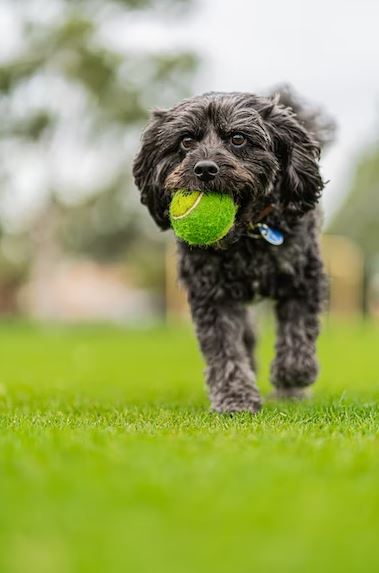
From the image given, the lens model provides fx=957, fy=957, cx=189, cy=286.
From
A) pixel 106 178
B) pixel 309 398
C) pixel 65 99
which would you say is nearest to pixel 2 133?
pixel 65 99

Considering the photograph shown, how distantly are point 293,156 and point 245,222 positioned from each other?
1.68 feet

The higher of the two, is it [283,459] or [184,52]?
[184,52]

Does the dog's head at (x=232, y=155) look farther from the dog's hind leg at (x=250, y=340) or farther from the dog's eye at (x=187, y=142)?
the dog's hind leg at (x=250, y=340)

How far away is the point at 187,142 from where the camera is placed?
539 cm

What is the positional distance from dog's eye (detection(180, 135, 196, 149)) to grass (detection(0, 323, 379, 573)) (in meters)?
1.49

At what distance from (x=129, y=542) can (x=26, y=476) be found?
77 centimetres

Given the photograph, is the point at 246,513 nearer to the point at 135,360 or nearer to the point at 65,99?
the point at 135,360

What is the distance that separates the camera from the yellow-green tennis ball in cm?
511

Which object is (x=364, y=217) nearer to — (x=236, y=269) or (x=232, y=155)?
(x=236, y=269)

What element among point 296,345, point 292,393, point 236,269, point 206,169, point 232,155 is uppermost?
point 232,155

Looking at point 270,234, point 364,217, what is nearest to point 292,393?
point 270,234

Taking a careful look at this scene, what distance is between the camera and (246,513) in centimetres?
257

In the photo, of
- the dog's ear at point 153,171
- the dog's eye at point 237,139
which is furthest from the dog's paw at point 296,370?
the dog's eye at point 237,139

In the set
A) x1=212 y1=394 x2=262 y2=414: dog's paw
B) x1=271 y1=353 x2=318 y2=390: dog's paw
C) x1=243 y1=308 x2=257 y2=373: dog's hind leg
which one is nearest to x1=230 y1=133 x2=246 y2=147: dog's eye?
x1=212 y1=394 x2=262 y2=414: dog's paw
